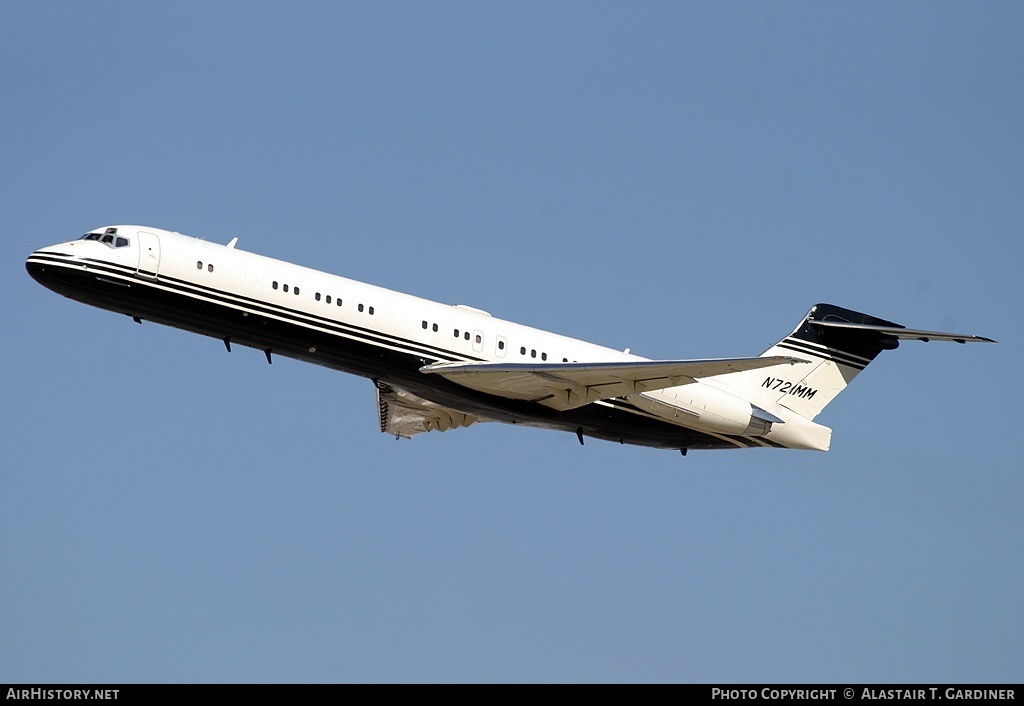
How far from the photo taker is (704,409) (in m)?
33.0

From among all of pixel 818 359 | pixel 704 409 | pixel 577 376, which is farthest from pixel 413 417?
pixel 818 359

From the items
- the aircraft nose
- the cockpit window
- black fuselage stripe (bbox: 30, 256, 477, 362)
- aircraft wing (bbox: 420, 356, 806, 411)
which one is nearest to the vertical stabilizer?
aircraft wing (bbox: 420, 356, 806, 411)

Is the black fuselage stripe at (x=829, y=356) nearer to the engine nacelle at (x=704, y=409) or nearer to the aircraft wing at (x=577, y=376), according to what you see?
the engine nacelle at (x=704, y=409)

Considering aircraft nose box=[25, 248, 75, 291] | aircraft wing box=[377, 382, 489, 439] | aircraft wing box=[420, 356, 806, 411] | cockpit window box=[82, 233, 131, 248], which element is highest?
cockpit window box=[82, 233, 131, 248]

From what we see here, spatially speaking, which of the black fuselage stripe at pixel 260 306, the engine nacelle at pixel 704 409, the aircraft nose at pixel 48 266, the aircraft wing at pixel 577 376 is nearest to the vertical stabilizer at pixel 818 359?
the engine nacelle at pixel 704 409

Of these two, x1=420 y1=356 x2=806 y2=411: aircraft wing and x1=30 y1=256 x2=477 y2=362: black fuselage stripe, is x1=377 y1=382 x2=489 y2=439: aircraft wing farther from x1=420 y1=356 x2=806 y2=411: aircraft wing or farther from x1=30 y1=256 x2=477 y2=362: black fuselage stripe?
x1=30 y1=256 x2=477 y2=362: black fuselage stripe

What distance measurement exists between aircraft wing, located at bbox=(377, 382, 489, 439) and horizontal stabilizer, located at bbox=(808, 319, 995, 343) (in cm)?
1064

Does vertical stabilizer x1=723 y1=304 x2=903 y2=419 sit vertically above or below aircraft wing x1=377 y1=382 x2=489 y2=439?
above

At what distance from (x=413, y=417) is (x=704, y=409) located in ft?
29.4

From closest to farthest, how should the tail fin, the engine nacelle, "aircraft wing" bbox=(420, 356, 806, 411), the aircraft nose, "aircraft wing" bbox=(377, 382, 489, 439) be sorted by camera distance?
the aircraft nose, "aircraft wing" bbox=(420, 356, 806, 411), the engine nacelle, the tail fin, "aircraft wing" bbox=(377, 382, 489, 439)

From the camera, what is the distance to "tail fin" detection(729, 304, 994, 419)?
34.9m
